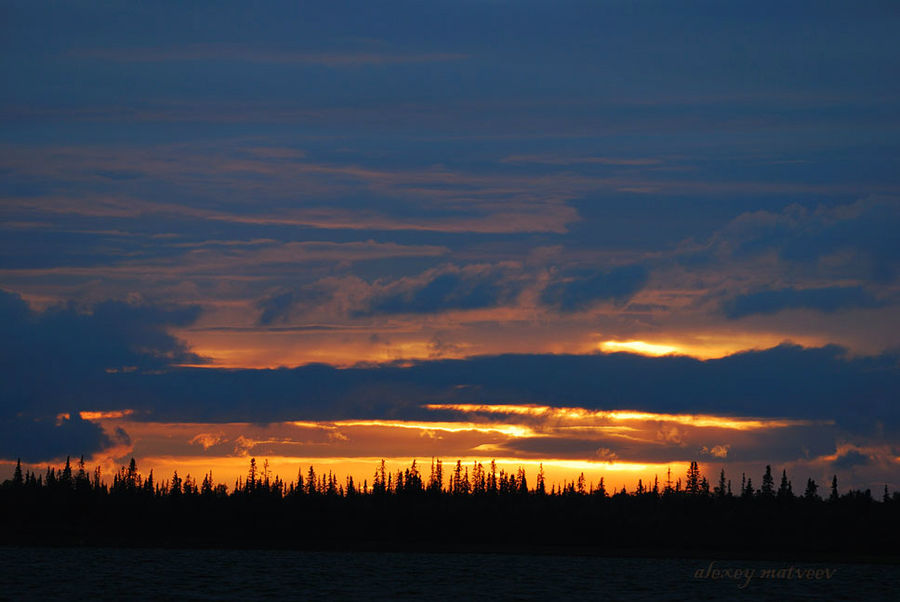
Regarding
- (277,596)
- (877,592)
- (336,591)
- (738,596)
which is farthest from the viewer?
(877,592)

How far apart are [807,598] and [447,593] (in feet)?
189

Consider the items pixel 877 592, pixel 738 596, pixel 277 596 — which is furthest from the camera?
pixel 877 592

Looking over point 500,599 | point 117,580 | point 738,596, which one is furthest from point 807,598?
point 117,580

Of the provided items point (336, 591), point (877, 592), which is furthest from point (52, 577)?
point (877, 592)

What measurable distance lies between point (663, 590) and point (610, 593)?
15436 millimetres

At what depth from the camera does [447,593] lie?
6905 inches

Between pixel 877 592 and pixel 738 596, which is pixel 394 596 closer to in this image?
pixel 738 596

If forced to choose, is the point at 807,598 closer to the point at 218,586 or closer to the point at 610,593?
the point at 610,593

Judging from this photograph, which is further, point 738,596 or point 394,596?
point 738,596

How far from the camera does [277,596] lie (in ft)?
510

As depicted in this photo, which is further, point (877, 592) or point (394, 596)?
point (877, 592)

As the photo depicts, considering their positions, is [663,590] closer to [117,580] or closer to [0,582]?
[117,580]

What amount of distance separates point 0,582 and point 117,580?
20296 mm

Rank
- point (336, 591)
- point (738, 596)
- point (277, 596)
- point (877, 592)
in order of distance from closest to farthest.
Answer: point (277, 596)
point (336, 591)
point (738, 596)
point (877, 592)
